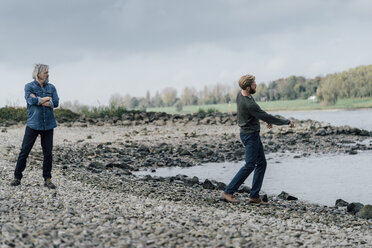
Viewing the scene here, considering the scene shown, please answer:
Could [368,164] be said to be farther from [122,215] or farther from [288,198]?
[122,215]

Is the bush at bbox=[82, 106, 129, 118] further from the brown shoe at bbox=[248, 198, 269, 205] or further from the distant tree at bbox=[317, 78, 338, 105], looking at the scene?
the distant tree at bbox=[317, 78, 338, 105]

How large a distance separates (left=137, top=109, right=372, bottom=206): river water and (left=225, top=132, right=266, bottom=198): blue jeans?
9.18 ft

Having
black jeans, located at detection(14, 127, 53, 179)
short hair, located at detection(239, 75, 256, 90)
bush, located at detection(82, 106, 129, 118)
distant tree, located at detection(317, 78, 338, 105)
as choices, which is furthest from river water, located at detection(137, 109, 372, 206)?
distant tree, located at detection(317, 78, 338, 105)

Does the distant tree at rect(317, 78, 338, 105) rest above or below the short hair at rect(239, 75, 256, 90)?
above

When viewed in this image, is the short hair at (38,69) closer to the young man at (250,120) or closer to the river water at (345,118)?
the young man at (250,120)

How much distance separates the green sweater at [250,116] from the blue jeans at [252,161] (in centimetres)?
12

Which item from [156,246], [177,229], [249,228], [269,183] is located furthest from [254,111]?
[269,183]

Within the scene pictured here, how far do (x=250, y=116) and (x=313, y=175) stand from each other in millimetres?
6988

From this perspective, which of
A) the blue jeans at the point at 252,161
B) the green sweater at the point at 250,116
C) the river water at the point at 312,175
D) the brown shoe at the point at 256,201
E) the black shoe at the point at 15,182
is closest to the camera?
the green sweater at the point at 250,116

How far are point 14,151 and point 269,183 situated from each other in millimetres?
7561

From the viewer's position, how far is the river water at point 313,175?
11.8m

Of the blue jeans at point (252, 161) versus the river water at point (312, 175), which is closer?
the blue jeans at point (252, 161)

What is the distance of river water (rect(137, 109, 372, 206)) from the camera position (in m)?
11.8

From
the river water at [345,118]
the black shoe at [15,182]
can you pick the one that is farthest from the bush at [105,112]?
the black shoe at [15,182]
